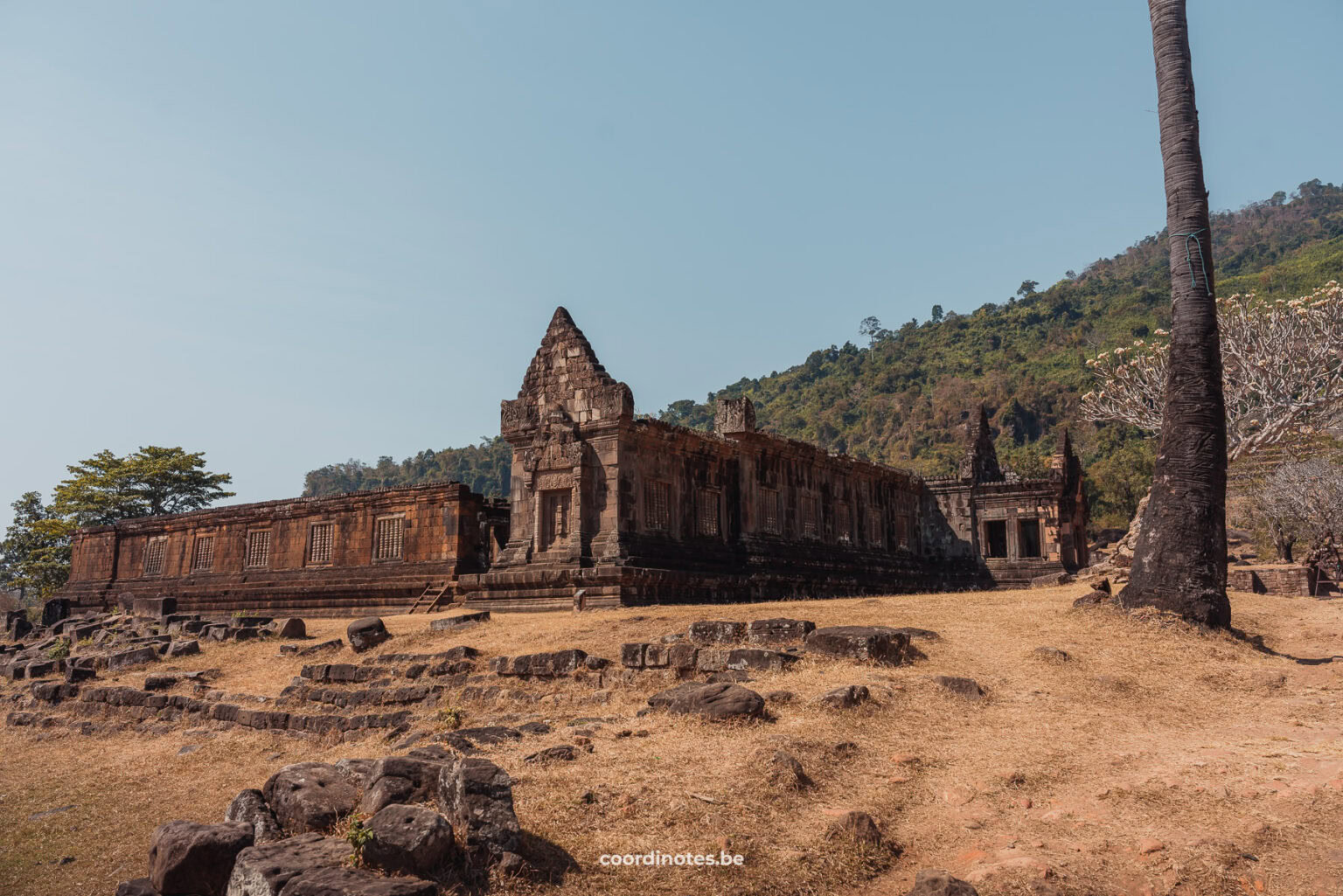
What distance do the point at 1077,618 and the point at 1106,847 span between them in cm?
744

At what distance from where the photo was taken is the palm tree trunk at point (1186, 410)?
13.1 metres

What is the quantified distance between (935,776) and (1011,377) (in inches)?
Answer: 2936

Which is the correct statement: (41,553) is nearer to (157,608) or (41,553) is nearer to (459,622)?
(157,608)

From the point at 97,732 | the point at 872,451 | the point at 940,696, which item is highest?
the point at 872,451

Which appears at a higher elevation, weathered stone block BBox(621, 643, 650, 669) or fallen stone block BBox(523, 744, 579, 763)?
weathered stone block BBox(621, 643, 650, 669)

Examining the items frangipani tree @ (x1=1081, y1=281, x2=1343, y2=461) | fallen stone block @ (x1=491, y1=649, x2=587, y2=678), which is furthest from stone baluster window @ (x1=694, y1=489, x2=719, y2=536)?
frangipani tree @ (x1=1081, y1=281, x2=1343, y2=461)

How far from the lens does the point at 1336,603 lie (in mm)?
18125

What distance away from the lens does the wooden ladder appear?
21828 mm

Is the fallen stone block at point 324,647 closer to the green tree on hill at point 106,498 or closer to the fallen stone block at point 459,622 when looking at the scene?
the fallen stone block at point 459,622

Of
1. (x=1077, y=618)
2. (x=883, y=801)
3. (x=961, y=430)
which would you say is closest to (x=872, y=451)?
(x=961, y=430)

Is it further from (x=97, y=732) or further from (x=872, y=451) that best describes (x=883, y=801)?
(x=872, y=451)

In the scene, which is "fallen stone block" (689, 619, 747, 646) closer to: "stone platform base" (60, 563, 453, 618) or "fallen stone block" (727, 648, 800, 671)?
"fallen stone block" (727, 648, 800, 671)


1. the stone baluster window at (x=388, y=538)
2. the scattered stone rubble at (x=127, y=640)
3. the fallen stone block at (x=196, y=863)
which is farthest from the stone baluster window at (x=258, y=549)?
the fallen stone block at (x=196, y=863)

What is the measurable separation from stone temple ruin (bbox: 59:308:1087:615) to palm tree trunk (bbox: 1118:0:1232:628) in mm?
8522
